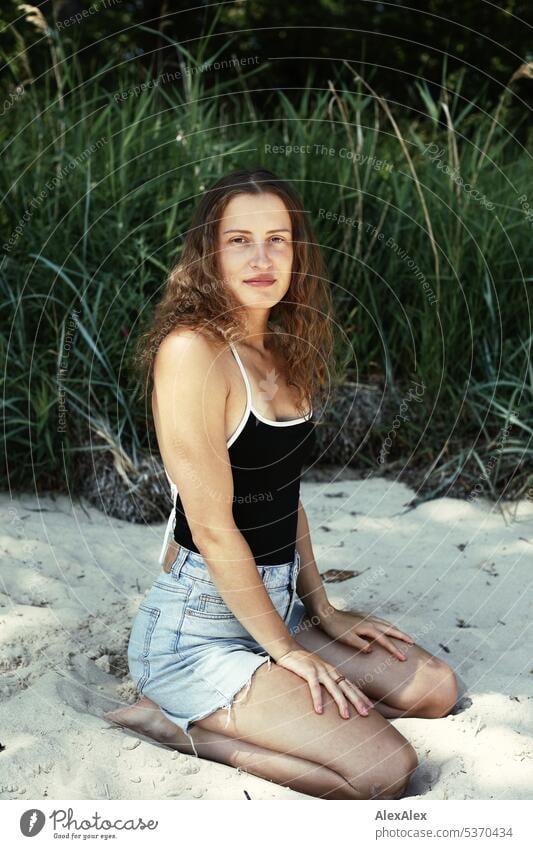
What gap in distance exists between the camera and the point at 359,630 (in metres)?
2.23

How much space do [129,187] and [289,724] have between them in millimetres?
2431

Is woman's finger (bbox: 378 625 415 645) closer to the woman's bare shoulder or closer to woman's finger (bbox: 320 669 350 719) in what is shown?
woman's finger (bbox: 320 669 350 719)

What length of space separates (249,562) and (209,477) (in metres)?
0.18

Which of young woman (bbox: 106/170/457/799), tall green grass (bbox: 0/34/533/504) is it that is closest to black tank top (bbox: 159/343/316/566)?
young woman (bbox: 106/170/457/799)

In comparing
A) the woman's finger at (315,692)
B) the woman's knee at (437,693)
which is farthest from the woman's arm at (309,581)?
the woman's finger at (315,692)

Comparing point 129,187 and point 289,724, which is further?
point 129,187

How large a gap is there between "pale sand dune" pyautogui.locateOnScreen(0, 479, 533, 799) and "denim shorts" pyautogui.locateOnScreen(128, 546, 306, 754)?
12 centimetres

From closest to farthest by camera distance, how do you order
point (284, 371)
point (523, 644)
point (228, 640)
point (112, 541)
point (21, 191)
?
1. point (228, 640)
2. point (284, 371)
3. point (523, 644)
4. point (112, 541)
5. point (21, 191)

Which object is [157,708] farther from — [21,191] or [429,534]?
[21,191]

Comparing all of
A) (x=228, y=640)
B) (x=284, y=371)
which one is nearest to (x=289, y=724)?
(x=228, y=640)

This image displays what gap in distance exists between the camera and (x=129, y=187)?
3705 mm

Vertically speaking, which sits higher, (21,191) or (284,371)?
(21,191)

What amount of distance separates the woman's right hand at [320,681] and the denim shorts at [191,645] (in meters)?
0.06
